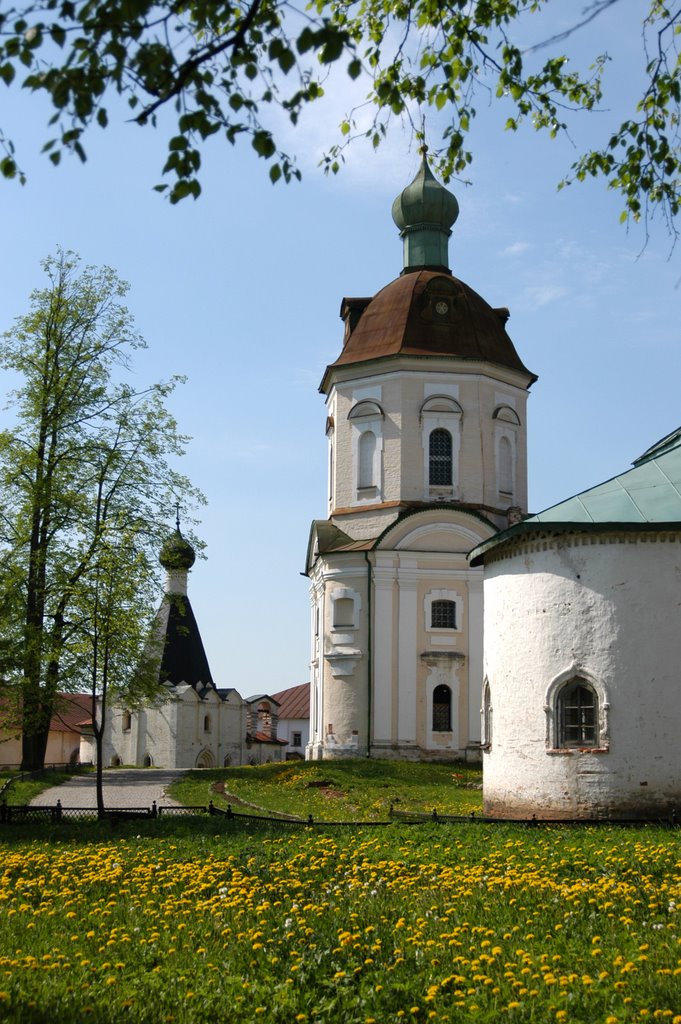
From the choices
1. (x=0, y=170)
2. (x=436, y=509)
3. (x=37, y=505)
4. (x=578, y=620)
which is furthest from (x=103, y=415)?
(x=0, y=170)

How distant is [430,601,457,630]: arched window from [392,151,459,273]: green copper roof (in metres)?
11.4

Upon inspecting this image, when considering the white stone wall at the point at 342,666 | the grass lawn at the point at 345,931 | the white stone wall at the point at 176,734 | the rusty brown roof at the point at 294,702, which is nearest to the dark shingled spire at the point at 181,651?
the white stone wall at the point at 176,734

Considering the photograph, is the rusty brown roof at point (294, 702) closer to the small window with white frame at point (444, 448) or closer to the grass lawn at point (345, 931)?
the small window with white frame at point (444, 448)

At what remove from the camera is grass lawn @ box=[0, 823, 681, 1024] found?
21.9 feet

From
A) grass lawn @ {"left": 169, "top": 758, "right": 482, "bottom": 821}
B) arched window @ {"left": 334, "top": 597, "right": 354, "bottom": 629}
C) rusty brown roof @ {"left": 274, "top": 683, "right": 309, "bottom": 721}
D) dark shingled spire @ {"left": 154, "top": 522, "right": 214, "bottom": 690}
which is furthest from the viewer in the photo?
rusty brown roof @ {"left": 274, "top": 683, "right": 309, "bottom": 721}

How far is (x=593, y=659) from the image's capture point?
56.6 ft

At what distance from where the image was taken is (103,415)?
30.2m

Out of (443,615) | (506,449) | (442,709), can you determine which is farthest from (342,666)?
(506,449)

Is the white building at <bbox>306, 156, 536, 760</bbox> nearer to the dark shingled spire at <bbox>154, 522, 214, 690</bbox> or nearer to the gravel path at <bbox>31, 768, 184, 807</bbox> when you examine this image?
the gravel path at <bbox>31, 768, 184, 807</bbox>

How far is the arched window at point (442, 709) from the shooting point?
32.4 metres

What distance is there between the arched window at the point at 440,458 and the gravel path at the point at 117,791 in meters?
11.0

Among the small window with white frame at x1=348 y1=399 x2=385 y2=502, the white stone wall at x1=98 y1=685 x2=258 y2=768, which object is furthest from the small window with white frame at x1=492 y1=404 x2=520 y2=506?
the white stone wall at x1=98 y1=685 x2=258 y2=768

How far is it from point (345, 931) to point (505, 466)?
27.6m

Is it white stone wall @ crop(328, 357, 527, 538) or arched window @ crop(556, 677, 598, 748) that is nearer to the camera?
arched window @ crop(556, 677, 598, 748)
